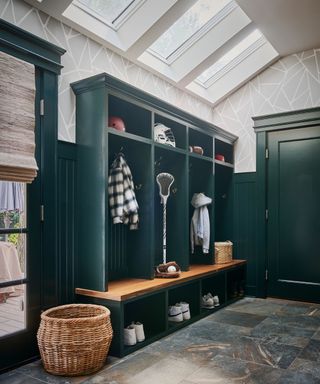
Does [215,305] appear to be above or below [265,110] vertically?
below

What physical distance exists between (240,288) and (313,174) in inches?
68.3

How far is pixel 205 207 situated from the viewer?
4.43 metres

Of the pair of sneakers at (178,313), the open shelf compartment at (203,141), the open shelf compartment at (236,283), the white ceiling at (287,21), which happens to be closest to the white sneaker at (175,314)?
the pair of sneakers at (178,313)

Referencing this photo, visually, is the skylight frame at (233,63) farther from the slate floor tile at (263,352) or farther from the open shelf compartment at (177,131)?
the slate floor tile at (263,352)

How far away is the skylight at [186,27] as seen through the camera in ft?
12.8

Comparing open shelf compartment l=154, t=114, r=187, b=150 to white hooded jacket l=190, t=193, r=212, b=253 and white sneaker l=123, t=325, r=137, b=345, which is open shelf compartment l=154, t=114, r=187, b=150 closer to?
white hooded jacket l=190, t=193, r=212, b=253

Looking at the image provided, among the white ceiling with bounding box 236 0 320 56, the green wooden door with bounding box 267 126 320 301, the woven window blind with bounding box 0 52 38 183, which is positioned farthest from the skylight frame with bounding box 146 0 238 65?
the woven window blind with bounding box 0 52 38 183

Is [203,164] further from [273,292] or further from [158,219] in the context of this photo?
[273,292]

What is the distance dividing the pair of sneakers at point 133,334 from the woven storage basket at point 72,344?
0.39 meters

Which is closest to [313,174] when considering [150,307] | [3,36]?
[150,307]

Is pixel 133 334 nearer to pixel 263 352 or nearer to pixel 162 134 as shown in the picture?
pixel 263 352

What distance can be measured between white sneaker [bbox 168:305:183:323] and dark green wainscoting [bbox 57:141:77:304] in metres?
1.01

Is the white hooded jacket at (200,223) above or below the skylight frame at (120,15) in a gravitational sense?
below

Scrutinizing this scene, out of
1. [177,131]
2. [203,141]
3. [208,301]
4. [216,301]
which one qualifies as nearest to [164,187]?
[177,131]
